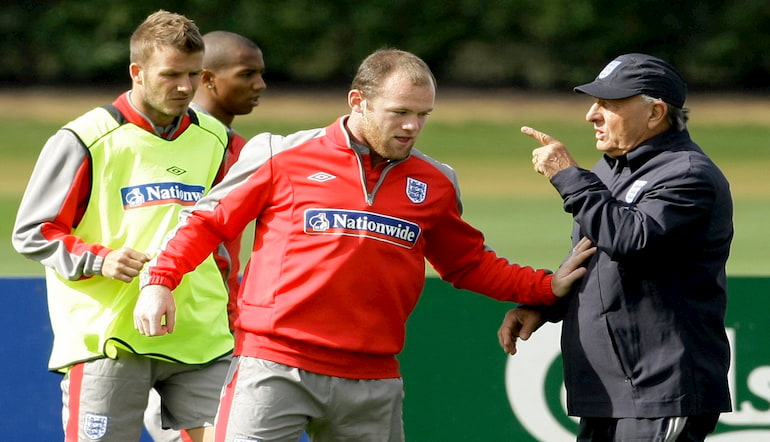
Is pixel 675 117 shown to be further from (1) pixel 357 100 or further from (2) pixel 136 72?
(2) pixel 136 72

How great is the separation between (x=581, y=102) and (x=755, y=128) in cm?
420

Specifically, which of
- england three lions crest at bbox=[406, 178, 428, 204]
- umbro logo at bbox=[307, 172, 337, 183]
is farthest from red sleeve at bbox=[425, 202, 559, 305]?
umbro logo at bbox=[307, 172, 337, 183]

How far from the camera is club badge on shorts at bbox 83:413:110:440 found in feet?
14.6

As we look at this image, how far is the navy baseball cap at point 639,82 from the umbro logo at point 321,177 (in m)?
0.85

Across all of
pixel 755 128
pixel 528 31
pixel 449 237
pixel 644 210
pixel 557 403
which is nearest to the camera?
pixel 644 210

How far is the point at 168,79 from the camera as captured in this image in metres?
4.50

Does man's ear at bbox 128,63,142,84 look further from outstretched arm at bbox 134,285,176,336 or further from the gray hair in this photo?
the gray hair

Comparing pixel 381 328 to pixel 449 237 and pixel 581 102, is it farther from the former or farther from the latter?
pixel 581 102

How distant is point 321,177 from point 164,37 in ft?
3.11

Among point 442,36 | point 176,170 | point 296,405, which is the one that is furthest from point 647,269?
point 442,36

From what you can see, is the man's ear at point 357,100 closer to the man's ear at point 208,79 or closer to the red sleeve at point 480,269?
the red sleeve at point 480,269

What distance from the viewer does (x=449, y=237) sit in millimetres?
4246

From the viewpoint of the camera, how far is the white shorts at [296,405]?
3848mm

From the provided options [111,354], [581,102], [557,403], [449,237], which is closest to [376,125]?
[449,237]
